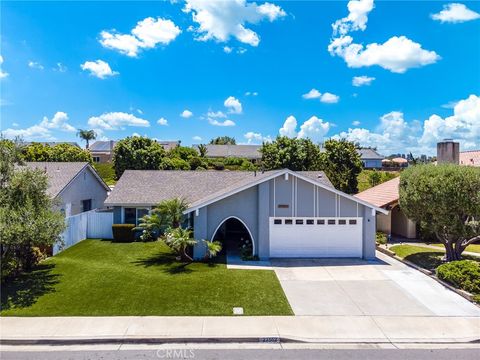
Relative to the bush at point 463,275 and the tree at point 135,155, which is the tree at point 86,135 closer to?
the tree at point 135,155

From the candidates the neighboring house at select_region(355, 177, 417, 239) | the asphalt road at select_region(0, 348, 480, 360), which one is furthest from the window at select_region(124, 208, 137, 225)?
the neighboring house at select_region(355, 177, 417, 239)

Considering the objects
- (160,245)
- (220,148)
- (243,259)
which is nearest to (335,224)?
(243,259)

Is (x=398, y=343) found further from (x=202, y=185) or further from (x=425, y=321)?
(x=202, y=185)

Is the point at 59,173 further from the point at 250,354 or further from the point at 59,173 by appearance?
the point at 250,354

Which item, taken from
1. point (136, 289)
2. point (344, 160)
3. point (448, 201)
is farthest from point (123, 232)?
point (344, 160)

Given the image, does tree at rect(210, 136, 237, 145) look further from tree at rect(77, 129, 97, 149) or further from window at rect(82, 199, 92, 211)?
window at rect(82, 199, 92, 211)

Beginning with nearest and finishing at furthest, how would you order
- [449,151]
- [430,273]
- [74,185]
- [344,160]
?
[430,273], [74,185], [449,151], [344,160]
